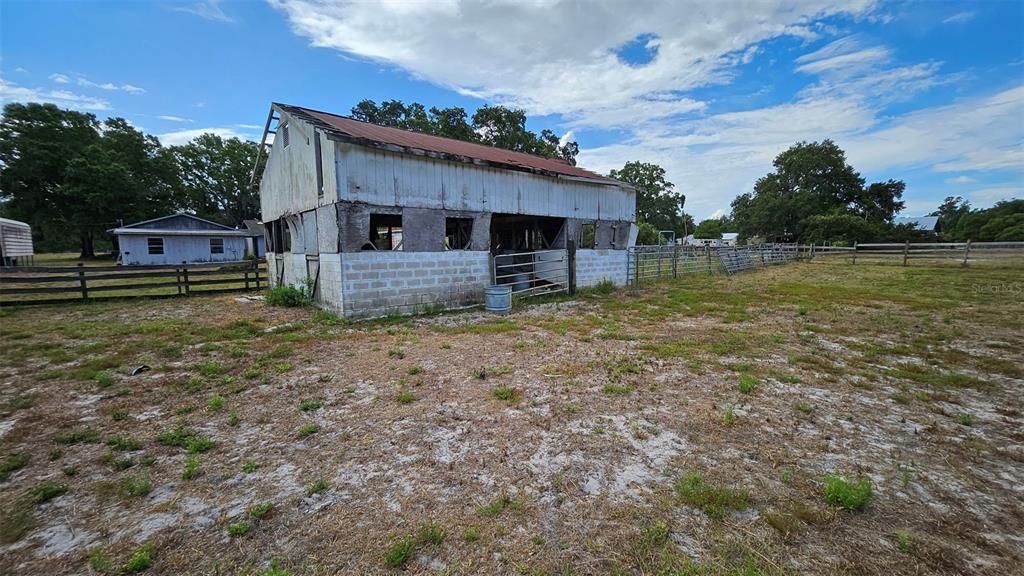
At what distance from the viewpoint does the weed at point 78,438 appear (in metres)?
3.53

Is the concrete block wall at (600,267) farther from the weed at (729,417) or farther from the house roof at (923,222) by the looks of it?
the house roof at (923,222)

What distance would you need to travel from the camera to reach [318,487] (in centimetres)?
284

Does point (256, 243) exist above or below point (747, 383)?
above

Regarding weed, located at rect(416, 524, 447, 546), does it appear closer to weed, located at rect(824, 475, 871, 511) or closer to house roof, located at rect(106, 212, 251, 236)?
weed, located at rect(824, 475, 871, 511)

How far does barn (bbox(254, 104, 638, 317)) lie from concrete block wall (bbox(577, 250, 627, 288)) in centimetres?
6

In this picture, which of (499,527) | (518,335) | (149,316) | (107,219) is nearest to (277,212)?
(149,316)

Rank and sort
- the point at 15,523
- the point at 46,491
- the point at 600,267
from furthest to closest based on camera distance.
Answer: the point at 600,267 < the point at 46,491 < the point at 15,523

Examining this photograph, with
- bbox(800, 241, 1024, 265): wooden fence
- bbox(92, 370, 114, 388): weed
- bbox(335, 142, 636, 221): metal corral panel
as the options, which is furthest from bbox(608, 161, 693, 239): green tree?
bbox(92, 370, 114, 388): weed

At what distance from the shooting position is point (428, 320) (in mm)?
8961

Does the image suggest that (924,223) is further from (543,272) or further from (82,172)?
(82,172)

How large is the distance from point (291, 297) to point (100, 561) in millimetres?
9489

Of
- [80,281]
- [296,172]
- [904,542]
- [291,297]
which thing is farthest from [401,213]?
[80,281]

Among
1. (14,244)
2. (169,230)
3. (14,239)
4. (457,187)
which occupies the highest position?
(169,230)

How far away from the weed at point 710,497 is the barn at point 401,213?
7.69 metres
